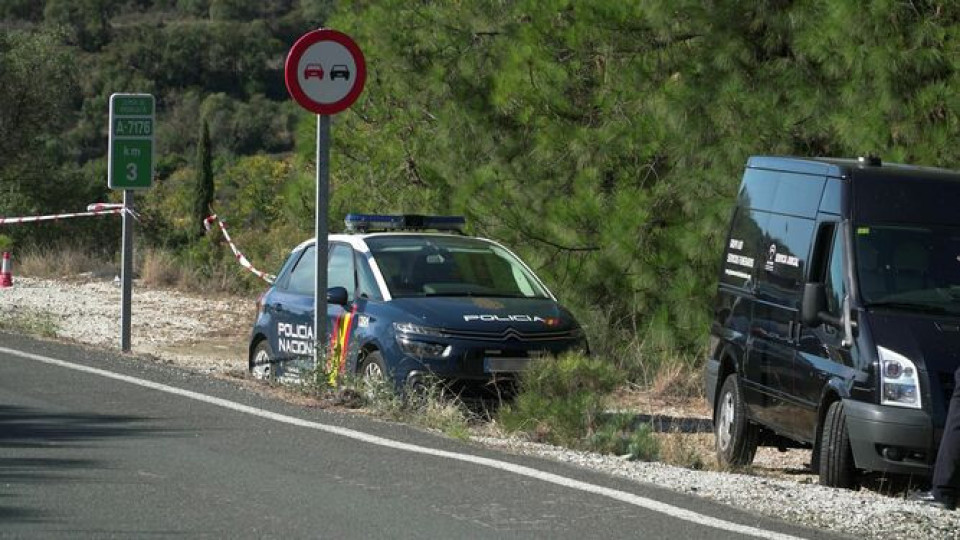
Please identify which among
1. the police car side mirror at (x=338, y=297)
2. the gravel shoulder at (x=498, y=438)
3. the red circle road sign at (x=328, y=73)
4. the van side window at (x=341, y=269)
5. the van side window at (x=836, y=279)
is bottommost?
the gravel shoulder at (x=498, y=438)

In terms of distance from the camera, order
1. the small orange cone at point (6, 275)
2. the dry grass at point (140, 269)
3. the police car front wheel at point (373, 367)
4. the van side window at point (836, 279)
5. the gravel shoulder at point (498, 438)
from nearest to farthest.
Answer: the gravel shoulder at point (498, 438)
the van side window at point (836, 279)
the police car front wheel at point (373, 367)
the small orange cone at point (6, 275)
the dry grass at point (140, 269)

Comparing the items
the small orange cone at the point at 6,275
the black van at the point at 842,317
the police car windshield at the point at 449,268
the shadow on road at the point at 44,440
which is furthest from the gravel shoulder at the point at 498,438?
the shadow on road at the point at 44,440

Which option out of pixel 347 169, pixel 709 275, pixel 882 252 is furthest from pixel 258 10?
pixel 882 252

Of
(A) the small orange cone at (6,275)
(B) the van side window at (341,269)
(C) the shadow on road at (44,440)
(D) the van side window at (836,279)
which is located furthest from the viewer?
(A) the small orange cone at (6,275)

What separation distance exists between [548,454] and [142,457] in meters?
2.34

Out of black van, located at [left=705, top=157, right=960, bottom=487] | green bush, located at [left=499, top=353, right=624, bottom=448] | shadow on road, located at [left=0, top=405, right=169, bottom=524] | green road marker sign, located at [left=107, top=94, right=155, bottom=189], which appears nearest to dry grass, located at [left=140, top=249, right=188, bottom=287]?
green road marker sign, located at [left=107, top=94, right=155, bottom=189]

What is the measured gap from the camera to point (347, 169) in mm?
23828

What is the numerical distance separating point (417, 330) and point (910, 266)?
391 centimetres

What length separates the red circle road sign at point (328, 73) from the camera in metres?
13.3

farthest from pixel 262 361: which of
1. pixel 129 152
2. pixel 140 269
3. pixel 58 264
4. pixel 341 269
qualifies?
pixel 58 264

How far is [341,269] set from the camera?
49.1 ft

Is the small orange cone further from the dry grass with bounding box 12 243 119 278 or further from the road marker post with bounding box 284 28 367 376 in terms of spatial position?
the road marker post with bounding box 284 28 367 376

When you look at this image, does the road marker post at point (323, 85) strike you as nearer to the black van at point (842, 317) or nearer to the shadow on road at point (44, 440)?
the shadow on road at point (44, 440)

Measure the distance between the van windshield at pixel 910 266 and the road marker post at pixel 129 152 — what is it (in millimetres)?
8172
